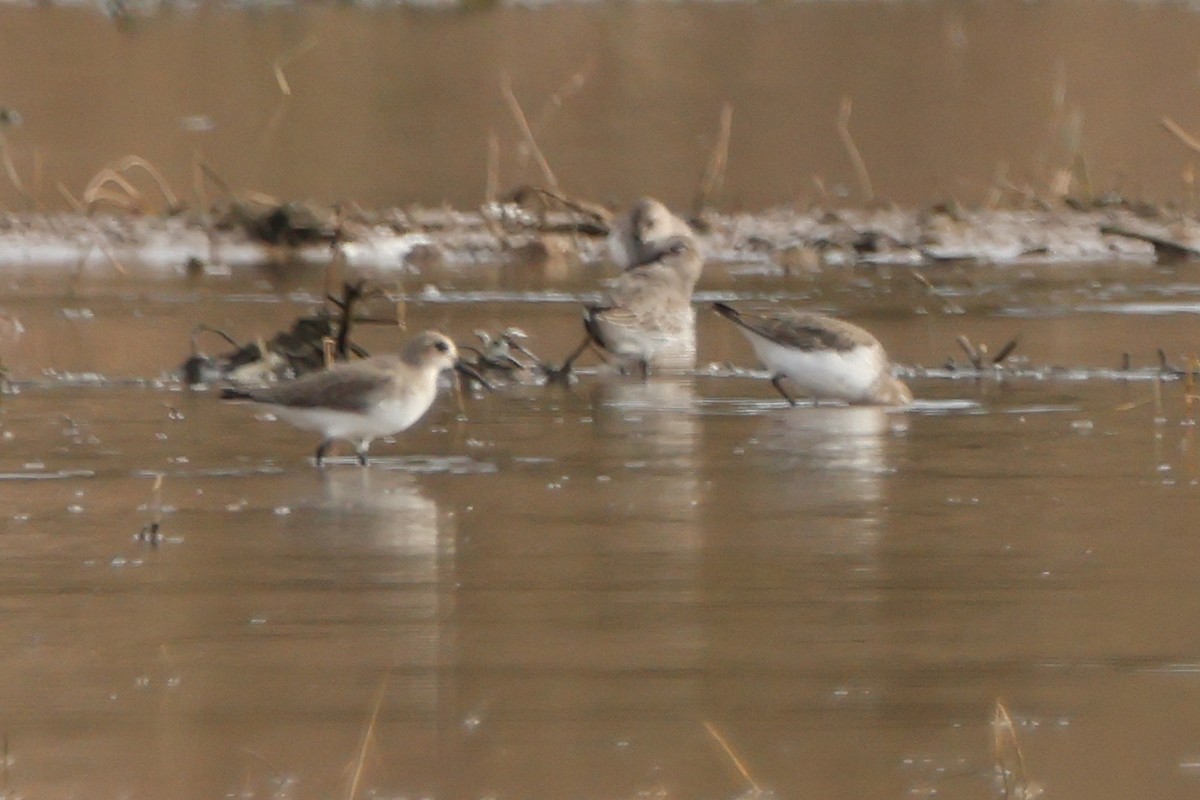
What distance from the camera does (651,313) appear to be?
13.9 meters

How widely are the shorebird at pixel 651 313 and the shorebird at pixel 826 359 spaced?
3.16 feet

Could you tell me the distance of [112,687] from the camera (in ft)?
22.7

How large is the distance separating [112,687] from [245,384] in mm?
5528

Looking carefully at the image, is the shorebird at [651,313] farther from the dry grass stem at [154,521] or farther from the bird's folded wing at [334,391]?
the dry grass stem at [154,521]

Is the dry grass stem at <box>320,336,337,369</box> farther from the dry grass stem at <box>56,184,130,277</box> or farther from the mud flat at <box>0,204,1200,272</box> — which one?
the mud flat at <box>0,204,1200,272</box>

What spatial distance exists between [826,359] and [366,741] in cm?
637

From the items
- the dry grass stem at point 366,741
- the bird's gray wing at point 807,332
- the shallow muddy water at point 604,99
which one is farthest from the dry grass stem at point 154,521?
the bird's gray wing at point 807,332

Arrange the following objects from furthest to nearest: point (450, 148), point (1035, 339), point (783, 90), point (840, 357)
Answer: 1. point (783, 90)
2. point (450, 148)
3. point (1035, 339)
4. point (840, 357)

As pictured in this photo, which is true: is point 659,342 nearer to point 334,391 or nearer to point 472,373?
point 472,373

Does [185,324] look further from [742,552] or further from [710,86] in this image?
[710,86]

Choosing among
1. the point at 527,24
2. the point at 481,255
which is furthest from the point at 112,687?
the point at 527,24

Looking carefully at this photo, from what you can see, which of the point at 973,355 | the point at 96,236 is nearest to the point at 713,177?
the point at 96,236

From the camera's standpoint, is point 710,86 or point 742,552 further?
point 710,86

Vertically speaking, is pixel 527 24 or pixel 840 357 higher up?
pixel 527 24
